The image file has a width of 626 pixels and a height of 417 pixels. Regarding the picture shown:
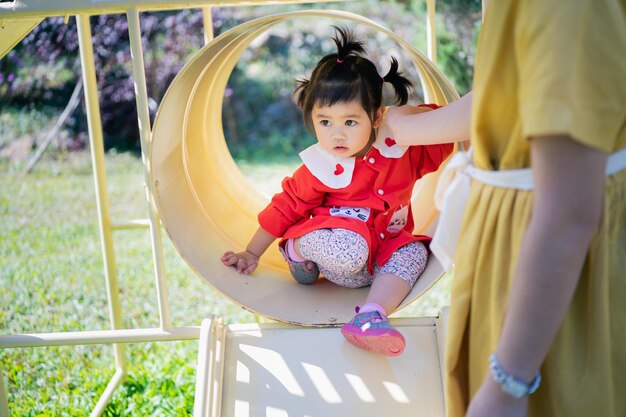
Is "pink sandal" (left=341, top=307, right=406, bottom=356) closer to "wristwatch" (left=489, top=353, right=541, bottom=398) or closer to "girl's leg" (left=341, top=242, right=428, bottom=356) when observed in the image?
"girl's leg" (left=341, top=242, right=428, bottom=356)

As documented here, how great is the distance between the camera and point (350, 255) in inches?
97.5

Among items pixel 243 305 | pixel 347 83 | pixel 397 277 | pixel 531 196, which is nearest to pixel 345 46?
pixel 347 83

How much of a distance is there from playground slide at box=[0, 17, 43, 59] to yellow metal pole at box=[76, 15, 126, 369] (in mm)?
366

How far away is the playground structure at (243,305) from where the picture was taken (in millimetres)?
2170

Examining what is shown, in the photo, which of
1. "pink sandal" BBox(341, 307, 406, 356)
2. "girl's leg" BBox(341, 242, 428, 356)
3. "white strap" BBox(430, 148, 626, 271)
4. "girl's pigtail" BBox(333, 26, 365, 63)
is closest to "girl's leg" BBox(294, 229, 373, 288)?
"girl's leg" BBox(341, 242, 428, 356)

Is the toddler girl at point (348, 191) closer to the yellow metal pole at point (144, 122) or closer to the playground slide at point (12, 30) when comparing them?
the yellow metal pole at point (144, 122)

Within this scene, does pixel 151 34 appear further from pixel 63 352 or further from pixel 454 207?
pixel 454 207

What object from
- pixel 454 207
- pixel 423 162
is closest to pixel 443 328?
pixel 423 162

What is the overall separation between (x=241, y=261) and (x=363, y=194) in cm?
51

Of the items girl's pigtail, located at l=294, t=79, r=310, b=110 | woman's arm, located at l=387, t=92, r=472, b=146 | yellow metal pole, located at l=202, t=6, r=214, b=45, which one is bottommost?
woman's arm, located at l=387, t=92, r=472, b=146

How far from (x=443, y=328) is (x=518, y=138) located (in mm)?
1198

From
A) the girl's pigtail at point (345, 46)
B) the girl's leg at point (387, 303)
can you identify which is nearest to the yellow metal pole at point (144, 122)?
the girl's leg at point (387, 303)

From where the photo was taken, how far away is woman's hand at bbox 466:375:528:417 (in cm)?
119

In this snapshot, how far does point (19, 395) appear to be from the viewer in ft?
10.0
